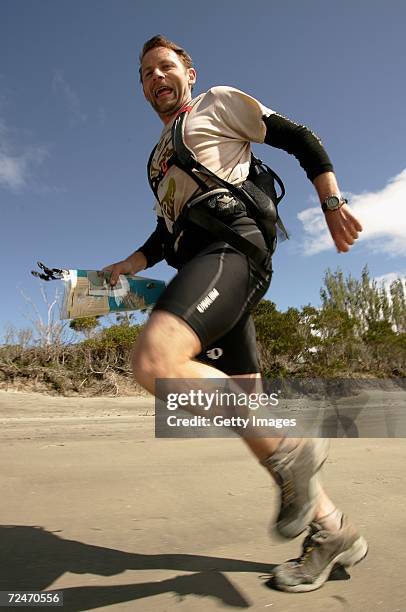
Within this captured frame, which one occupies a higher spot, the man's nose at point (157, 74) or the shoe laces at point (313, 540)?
the man's nose at point (157, 74)

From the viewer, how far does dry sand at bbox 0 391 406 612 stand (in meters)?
1.27

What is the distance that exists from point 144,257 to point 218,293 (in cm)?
85

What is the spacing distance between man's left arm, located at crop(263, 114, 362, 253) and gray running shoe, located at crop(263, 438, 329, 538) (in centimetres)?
67

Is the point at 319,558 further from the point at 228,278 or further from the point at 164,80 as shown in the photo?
the point at 164,80

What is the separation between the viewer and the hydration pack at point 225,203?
4.81 ft

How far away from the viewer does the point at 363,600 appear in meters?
1.22

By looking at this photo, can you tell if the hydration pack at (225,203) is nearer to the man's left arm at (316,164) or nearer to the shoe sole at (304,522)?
the man's left arm at (316,164)

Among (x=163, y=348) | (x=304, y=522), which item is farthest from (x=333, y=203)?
(x=304, y=522)

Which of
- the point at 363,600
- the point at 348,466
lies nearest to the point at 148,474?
the point at 348,466

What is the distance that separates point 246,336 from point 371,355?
20.8 metres

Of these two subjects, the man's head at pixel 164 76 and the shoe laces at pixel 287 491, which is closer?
the shoe laces at pixel 287 491

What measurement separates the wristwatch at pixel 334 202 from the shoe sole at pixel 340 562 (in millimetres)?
1082

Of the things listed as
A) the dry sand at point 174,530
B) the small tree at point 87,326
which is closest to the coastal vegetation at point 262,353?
the small tree at point 87,326

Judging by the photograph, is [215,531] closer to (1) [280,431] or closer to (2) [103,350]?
(1) [280,431]
